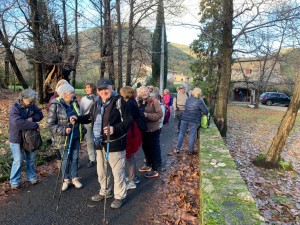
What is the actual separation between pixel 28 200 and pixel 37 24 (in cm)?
1168

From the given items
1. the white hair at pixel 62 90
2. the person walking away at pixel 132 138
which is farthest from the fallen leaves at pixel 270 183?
the white hair at pixel 62 90

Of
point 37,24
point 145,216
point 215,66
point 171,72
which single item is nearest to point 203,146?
point 145,216

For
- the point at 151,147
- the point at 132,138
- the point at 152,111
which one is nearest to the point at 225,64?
the point at 152,111

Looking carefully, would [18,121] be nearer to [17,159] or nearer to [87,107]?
[17,159]

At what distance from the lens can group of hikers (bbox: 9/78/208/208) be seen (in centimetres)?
403

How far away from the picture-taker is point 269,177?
22.4ft

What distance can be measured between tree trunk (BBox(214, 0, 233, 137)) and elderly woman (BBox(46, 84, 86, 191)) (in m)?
6.18

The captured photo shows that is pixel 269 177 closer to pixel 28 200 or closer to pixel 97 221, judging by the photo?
pixel 97 221

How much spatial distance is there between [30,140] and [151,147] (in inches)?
96.2

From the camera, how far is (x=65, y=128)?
177 inches

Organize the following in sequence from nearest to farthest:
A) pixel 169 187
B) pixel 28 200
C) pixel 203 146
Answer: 1. pixel 28 200
2. pixel 169 187
3. pixel 203 146

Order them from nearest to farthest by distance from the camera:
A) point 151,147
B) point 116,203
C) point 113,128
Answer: point 113,128 < point 116,203 < point 151,147

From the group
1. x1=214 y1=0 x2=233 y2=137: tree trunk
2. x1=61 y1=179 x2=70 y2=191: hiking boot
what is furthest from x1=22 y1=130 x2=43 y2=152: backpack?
x1=214 y1=0 x2=233 y2=137: tree trunk

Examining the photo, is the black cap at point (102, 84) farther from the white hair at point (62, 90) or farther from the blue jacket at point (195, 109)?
the blue jacket at point (195, 109)
